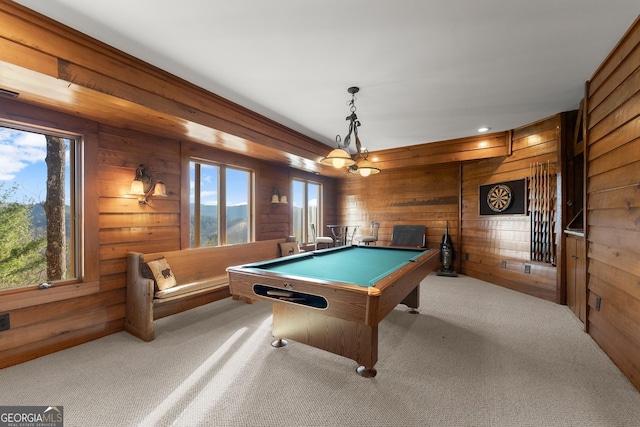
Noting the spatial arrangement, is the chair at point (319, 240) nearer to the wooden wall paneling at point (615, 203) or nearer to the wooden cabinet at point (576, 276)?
the wooden cabinet at point (576, 276)

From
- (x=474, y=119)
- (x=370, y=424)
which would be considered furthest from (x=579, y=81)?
(x=370, y=424)

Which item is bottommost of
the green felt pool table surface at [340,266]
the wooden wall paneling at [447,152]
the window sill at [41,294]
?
the window sill at [41,294]

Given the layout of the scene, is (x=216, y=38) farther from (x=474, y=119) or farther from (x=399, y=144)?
(x=399, y=144)

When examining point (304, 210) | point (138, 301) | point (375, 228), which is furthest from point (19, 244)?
point (375, 228)

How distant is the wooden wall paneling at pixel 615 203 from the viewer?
203cm

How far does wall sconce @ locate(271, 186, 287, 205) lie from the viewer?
16.9ft

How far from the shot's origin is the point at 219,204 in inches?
168

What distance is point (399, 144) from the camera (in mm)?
5387

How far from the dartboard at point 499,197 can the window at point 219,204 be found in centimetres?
433

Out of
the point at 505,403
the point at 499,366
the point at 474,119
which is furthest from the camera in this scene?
the point at 474,119

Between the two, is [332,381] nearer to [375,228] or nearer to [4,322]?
[4,322]

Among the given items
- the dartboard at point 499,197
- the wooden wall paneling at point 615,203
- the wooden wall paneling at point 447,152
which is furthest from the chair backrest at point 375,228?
the wooden wall paneling at point 615,203

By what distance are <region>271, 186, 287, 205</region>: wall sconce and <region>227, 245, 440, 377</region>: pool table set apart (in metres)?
2.35

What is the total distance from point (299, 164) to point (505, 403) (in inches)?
172
